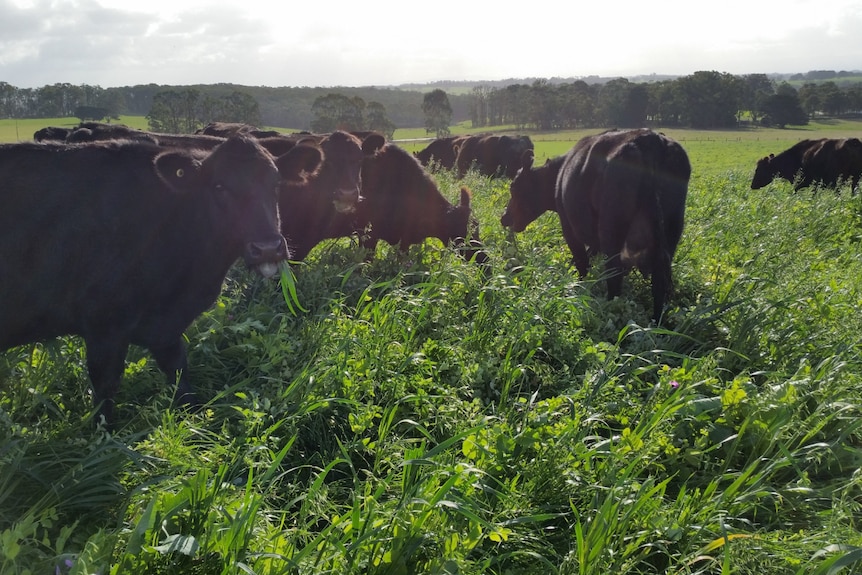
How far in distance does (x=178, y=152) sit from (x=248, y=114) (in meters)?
57.6

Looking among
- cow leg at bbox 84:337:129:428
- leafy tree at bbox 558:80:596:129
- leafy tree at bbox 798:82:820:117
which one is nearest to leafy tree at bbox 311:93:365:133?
leafy tree at bbox 558:80:596:129

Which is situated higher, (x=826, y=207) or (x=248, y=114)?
(x=248, y=114)

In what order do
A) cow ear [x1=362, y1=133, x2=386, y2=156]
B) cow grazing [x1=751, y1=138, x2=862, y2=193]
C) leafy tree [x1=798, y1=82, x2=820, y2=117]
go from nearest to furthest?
cow ear [x1=362, y1=133, x2=386, y2=156], cow grazing [x1=751, y1=138, x2=862, y2=193], leafy tree [x1=798, y1=82, x2=820, y2=117]

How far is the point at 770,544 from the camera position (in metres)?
2.65

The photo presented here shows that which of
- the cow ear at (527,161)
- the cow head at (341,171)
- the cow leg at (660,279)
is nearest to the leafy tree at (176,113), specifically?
the cow ear at (527,161)

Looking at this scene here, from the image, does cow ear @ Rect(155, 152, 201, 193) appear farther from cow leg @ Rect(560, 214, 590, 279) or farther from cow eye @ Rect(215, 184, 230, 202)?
cow leg @ Rect(560, 214, 590, 279)

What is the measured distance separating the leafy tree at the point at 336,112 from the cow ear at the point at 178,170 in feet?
159

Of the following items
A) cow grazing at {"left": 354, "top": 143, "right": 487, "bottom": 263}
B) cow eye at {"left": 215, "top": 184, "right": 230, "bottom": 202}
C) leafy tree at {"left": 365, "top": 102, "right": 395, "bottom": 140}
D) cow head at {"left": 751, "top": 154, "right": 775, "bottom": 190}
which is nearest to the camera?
cow eye at {"left": 215, "top": 184, "right": 230, "bottom": 202}

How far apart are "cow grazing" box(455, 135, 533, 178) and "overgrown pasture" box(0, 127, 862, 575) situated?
15551mm

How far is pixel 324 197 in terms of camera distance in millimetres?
7285

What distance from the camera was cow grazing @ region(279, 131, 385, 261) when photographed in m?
7.20

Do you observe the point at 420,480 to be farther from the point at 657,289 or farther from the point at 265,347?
the point at 657,289

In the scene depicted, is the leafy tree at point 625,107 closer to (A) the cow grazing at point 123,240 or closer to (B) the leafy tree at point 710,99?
(B) the leafy tree at point 710,99

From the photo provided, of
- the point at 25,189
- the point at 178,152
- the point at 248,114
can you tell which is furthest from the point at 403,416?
the point at 248,114
